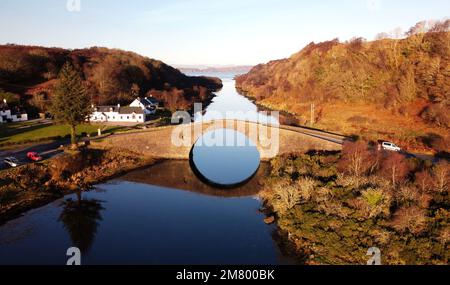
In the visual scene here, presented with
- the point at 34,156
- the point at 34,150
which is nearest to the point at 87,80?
the point at 34,150

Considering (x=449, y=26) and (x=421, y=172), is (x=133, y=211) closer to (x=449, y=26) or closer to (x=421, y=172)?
(x=421, y=172)

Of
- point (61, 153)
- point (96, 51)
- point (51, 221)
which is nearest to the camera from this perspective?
point (51, 221)

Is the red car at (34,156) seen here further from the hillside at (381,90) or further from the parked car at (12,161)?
the hillside at (381,90)

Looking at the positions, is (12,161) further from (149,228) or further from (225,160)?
(225,160)

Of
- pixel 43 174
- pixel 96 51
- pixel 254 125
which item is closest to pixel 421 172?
pixel 254 125

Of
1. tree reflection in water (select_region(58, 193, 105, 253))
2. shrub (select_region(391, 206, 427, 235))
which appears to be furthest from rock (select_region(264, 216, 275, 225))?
tree reflection in water (select_region(58, 193, 105, 253))

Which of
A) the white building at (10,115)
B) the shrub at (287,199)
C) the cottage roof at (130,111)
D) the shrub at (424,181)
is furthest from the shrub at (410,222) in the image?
the white building at (10,115)
